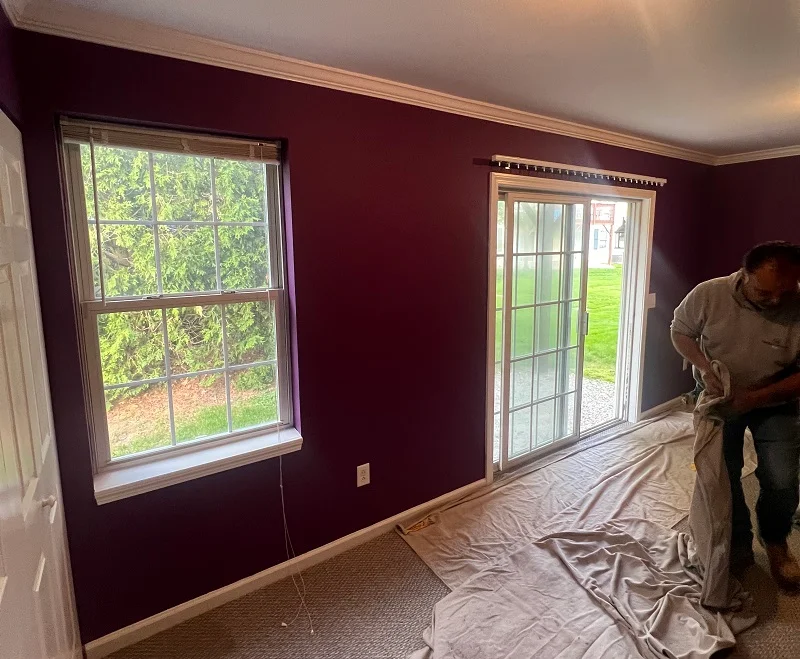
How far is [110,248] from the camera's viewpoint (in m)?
1.76

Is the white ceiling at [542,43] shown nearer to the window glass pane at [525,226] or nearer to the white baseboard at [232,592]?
the window glass pane at [525,226]

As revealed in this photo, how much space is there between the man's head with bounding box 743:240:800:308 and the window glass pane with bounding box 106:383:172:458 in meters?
2.30

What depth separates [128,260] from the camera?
1.80m

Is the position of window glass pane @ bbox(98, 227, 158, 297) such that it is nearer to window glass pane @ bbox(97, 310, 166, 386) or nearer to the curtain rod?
window glass pane @ bbox(97, 310, 166, 386)

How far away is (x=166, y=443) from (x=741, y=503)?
8.08 ft

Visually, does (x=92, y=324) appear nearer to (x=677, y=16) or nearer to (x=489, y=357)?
(x=489, y=357)

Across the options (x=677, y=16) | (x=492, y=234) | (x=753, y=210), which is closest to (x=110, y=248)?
(x=492, y=234)

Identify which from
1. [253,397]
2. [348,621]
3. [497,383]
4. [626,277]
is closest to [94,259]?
[253,397]

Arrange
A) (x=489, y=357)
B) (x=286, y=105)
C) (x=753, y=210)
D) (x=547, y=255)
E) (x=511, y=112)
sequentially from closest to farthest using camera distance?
(x=286, y=105) < (x=511, y=112) < (x=489, y=357) < (x=547, y=255) < (x=753, y=210)

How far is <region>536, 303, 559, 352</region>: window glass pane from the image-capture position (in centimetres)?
323

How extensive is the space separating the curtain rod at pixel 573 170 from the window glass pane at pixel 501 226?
224 mm

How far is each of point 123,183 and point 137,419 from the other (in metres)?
0.89

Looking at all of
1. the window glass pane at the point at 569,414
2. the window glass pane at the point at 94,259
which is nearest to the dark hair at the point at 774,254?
the window glass pane at the point at 569,414

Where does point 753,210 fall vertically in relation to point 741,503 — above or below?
above
